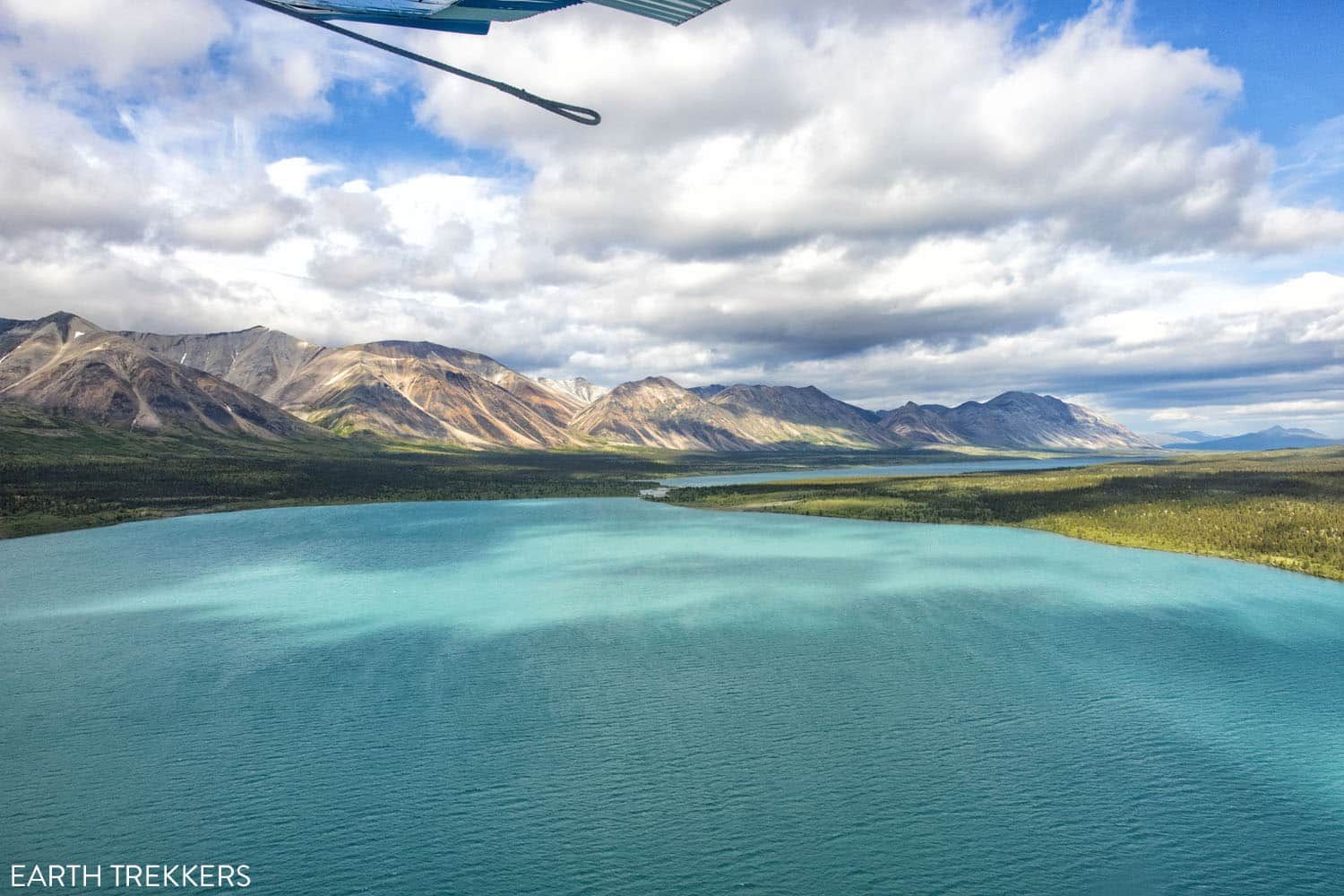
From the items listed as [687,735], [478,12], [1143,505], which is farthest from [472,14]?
[1143,505]

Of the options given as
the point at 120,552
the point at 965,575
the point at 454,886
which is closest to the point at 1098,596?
the point at 965,575

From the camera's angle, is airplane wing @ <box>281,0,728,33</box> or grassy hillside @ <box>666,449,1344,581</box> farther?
grassy hillside @ <box>666,449,1344,581</box>

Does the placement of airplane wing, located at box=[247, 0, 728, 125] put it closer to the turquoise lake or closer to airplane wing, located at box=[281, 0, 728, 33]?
airplane wing, located at box=[281, 0, 728, 33]

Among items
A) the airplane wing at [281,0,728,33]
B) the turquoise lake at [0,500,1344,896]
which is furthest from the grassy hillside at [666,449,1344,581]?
the airplane wing at [281,0,728,33]

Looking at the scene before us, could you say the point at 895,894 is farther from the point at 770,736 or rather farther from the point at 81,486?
the point at 81,486

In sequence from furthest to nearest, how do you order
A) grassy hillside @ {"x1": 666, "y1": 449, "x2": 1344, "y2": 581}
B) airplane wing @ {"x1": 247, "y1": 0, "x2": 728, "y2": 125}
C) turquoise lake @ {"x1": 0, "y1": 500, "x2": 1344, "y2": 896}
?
grassy hillside @ {"x1": 666, "y1": 449, "x2": 1344, "y2": 581}
turquoise lake @ {"x1": 0, "y1": 500, "x2": 1344, "y2": 896}
airplane wing @ {"x1": 247, "y1": 0, "x2": 728, "y2": 125}

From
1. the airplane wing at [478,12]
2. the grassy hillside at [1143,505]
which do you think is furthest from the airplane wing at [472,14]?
the grassy hillside at [1143,505]

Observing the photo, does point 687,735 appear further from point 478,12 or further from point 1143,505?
point 1143,505
